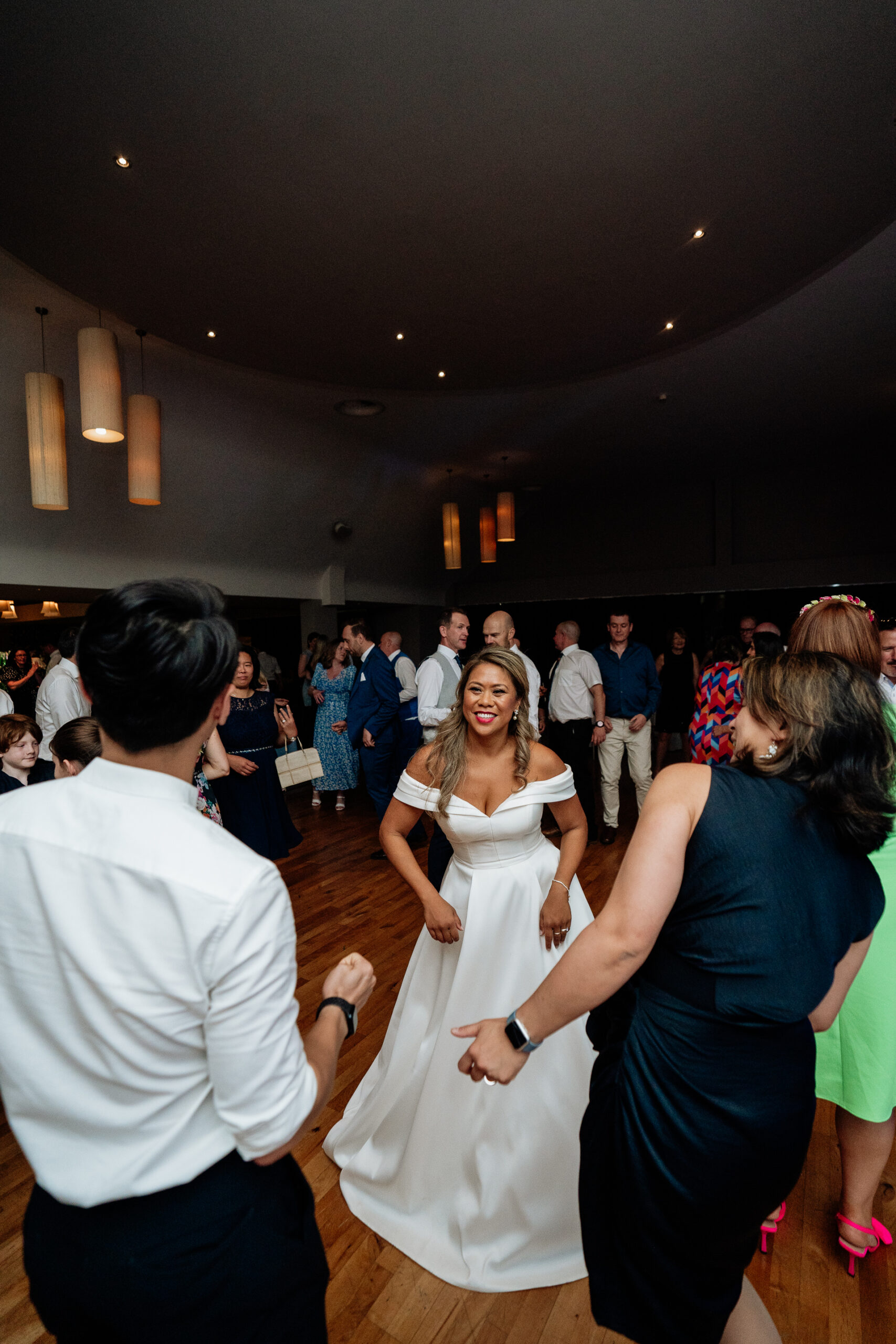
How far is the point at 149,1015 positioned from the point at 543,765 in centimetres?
152

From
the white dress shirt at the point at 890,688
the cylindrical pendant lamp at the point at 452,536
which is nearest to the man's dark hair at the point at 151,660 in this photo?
the white dress shirt at the point at 890,688

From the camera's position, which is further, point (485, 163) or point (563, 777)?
point (485, 163)

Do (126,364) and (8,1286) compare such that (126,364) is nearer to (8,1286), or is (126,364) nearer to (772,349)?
(772,349)

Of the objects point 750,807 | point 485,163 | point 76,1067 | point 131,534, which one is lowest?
point 76,1067

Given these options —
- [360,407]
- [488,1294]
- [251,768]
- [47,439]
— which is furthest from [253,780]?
[360,407]

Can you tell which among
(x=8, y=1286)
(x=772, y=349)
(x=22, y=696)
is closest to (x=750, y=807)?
(x=8, y=1286)

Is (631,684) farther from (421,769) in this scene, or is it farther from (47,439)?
(47,439)

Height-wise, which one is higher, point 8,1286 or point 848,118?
point 848,118

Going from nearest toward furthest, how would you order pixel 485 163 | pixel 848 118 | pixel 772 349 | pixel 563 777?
1. pixel 563 777
2. pixel 848 118
3. pixel 485 163
4. pixel 772 349

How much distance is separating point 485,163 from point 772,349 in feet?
11.1

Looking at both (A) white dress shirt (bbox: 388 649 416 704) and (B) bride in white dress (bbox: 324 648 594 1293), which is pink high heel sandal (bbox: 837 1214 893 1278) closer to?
(B) bride in white dress (bbox: 324 648 594 1293)

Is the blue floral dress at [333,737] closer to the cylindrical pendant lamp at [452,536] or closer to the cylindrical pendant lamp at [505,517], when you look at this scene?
the cylindrical pendant lamp at [452,536]

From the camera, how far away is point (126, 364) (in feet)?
17.2

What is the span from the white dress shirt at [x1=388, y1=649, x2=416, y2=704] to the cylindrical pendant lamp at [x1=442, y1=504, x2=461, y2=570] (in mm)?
2543
